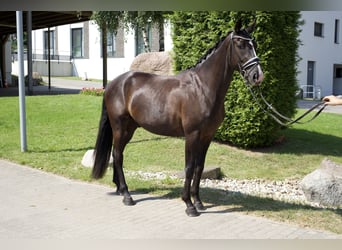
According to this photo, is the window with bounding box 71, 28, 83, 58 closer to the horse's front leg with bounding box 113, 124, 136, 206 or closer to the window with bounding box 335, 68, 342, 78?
the window with bounding box 335, 68, 342, 78

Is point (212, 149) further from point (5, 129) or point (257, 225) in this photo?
point (5, 129)

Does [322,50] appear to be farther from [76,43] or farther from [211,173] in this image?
[211,173]

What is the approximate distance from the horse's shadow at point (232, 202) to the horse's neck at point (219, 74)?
151 centimetres

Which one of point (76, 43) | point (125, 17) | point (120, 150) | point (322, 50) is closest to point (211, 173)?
point (120, 150)

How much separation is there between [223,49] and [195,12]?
4607mm

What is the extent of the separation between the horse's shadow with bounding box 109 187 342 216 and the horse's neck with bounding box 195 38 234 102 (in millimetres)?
1513

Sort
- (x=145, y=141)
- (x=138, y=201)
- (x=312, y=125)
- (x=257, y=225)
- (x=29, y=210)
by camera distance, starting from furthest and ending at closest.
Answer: (x=312, y=125) → (x=145, y=141) → (x=138, y=201) → (x=29, y=210) → (x=257, y=225)

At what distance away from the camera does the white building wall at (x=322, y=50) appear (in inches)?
1113

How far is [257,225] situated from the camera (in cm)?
Answer: 477

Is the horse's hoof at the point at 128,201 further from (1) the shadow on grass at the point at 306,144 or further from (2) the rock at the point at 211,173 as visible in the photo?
(1) the shadow on grass at the point at 306,144

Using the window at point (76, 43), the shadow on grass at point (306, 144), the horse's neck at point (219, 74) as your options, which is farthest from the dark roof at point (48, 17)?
the horse's neck at point (219, 74)

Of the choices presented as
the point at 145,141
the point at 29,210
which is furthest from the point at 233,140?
the point at 29,210

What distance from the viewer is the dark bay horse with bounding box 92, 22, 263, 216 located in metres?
4.81

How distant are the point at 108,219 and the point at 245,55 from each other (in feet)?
8.41
